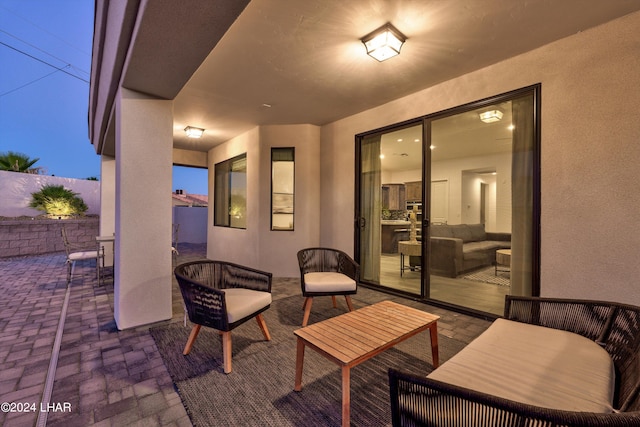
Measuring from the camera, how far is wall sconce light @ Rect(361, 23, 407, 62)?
224 cm

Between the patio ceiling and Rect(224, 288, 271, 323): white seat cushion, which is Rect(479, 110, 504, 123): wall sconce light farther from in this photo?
Rect(224, 288, 271, 323): white seat cushion

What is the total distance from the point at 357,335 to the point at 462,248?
3.68 metres

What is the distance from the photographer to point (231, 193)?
6.19 m

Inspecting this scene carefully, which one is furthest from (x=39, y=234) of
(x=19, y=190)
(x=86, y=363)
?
(x=86, y=363)

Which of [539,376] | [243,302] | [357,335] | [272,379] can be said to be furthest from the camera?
[243,302]

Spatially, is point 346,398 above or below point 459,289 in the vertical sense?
above

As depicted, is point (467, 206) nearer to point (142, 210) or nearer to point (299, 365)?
point (299, 365)

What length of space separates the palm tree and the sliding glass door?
30.9 feet

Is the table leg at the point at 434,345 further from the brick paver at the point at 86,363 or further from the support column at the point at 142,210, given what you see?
the support column at the point at 142,210

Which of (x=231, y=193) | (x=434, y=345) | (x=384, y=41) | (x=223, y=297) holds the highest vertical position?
(x=384, y=41)

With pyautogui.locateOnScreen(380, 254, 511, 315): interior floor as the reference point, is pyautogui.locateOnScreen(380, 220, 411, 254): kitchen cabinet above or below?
above

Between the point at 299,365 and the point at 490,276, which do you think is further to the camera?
the point at 490,276

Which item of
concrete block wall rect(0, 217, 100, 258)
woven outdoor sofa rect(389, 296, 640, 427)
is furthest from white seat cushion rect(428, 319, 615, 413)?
concrete block wall rect(0, 217, 100, 258)

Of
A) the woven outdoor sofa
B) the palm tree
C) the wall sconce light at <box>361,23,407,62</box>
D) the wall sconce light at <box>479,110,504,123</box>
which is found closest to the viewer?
the woven outdoor sofa
